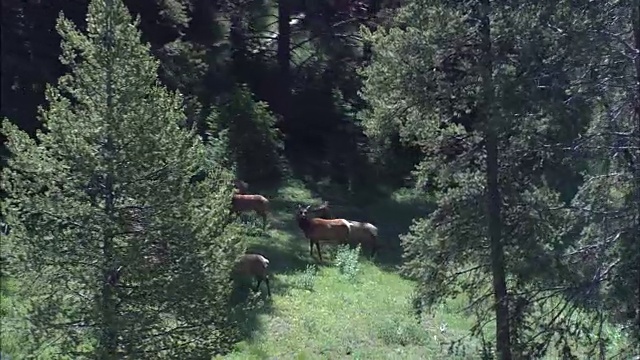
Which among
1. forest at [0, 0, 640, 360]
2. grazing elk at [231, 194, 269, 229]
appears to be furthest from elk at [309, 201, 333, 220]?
forest at [0, 0, 640, 360]

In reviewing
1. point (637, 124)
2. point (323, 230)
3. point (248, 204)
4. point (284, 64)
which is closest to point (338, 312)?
point (323, 230)

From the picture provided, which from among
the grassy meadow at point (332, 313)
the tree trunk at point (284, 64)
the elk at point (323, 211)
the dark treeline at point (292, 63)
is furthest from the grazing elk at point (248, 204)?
the tree trunk at point (284, 64)

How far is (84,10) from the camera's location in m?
21.7

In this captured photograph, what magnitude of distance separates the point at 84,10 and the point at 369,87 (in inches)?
453

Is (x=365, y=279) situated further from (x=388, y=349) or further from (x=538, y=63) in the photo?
(x=538, y=63)

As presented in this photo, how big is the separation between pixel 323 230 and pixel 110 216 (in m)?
11.7

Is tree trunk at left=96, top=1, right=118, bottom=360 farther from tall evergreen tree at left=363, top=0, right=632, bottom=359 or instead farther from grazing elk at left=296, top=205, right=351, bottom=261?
grazing elk at left=296, top=205, right=351, bottom=261

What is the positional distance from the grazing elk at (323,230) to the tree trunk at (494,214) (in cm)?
1007

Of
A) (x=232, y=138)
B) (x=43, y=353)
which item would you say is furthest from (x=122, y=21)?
(x=232, y=138)

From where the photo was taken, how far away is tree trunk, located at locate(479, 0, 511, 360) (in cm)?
1109

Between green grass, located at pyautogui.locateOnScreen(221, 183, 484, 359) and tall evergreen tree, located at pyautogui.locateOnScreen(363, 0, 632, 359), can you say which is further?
green grass, located at pyautogui.locateOnScreen(221, 183, 484, 359)

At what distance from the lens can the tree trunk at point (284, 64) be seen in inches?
1170

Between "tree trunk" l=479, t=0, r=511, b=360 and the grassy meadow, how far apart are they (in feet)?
2.64

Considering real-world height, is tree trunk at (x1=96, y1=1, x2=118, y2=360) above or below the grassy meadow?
above
